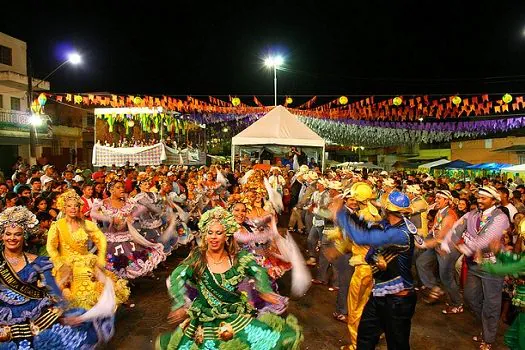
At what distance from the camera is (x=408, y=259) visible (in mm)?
4414

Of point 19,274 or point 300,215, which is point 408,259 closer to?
point 19,274

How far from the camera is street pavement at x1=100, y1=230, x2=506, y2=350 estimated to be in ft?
19.5

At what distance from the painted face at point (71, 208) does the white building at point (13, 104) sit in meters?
23.2

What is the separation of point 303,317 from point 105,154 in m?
15.8

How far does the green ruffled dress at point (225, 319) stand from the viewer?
3.41 m

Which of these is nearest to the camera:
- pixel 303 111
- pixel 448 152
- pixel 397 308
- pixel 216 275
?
pixel 216 275

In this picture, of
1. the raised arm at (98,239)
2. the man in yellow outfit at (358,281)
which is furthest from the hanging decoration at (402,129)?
the raised arm at (98,239)

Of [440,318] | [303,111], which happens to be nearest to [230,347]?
[440,318]

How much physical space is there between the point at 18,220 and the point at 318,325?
4.29 meters

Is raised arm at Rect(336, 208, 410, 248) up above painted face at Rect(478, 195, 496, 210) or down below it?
below

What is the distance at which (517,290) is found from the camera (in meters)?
4.35

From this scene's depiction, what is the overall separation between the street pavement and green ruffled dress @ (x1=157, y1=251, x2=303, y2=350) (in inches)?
97.5

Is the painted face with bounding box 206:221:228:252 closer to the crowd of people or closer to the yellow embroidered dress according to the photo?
the crowd of people

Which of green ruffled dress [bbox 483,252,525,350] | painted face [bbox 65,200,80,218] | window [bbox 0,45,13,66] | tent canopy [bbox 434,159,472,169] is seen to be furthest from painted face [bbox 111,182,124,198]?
window [bbox 0,45,13,66]
